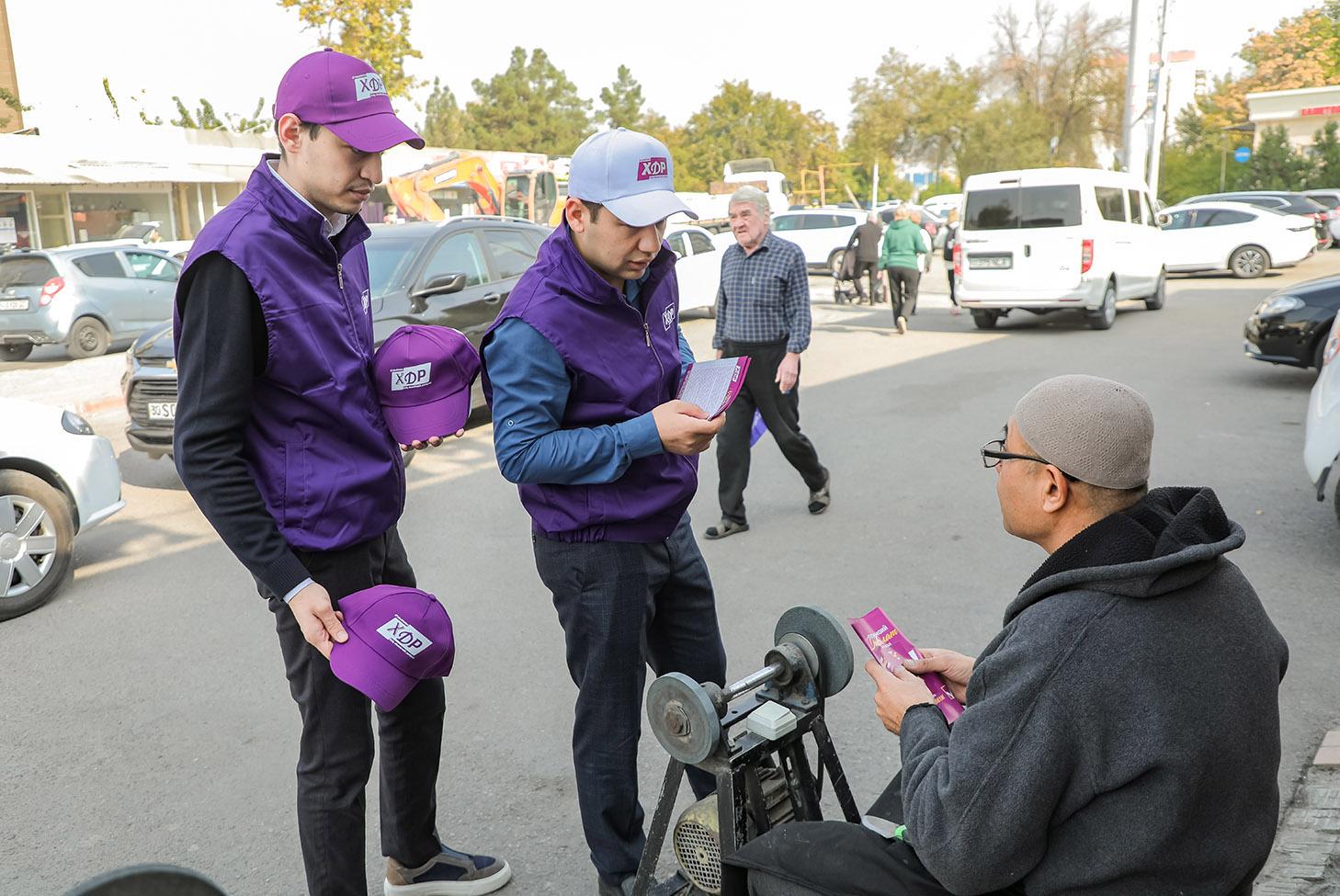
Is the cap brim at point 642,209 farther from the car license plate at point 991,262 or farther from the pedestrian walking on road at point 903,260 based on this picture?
the pedestrian walking on road at point 903,260

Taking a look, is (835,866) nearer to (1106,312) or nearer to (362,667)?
(362,667)

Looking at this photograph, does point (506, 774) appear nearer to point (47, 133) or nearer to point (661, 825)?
point (661, 825)

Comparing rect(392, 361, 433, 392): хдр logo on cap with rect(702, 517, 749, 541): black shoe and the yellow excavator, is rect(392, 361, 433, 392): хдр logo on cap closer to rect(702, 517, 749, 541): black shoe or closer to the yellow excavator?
rect(702, 517, 749, 541): black shoe

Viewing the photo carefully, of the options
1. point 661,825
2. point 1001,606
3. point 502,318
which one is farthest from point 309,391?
point 1001,606

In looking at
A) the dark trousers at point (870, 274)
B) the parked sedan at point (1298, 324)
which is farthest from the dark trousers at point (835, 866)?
the dark trousers at point (870, 274)

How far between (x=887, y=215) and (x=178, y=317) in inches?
1122

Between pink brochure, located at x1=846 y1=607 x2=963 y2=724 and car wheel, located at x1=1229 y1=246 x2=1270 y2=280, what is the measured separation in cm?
2345

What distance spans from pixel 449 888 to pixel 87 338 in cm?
1528

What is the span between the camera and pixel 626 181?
Result: 262cm

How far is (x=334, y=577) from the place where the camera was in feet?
8.55

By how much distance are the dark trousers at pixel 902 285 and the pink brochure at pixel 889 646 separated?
46.7ft

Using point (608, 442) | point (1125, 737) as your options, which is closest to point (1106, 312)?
point (608, 442)

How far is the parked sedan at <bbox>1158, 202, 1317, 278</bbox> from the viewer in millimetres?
22141

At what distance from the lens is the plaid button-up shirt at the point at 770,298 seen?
21.9 ft
